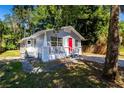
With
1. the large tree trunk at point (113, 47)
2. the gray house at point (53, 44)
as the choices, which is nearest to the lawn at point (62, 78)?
the large tree trunk at point (113, 47)

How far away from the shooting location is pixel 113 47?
36.7ft

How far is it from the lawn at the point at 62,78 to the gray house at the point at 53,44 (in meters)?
3.52

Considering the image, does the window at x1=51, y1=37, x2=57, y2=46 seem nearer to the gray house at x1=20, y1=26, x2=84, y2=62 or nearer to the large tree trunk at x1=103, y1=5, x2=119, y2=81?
the gray house at x1=20, y1=26, x2=84, y2=62

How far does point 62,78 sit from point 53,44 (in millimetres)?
7038

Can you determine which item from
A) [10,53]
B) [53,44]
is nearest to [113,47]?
[10,53]

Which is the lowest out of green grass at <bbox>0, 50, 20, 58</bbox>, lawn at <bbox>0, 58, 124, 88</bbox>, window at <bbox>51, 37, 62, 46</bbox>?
lawn at <bbox>0, 58, 124, 88</bbox>

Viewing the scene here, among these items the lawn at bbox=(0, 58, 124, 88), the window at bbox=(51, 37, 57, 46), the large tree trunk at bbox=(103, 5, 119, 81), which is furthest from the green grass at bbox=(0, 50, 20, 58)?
the large tree trunk at bbox=(103, 5, 119, 81)

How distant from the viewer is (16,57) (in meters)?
15.5

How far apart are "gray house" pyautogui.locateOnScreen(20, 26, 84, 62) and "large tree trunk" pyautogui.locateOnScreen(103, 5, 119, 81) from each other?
5934 mm

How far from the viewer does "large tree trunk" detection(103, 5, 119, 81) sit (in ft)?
36.1

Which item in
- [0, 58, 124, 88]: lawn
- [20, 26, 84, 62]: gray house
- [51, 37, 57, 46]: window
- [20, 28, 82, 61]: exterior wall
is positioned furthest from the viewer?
[51, 37, 57, 46]: window
